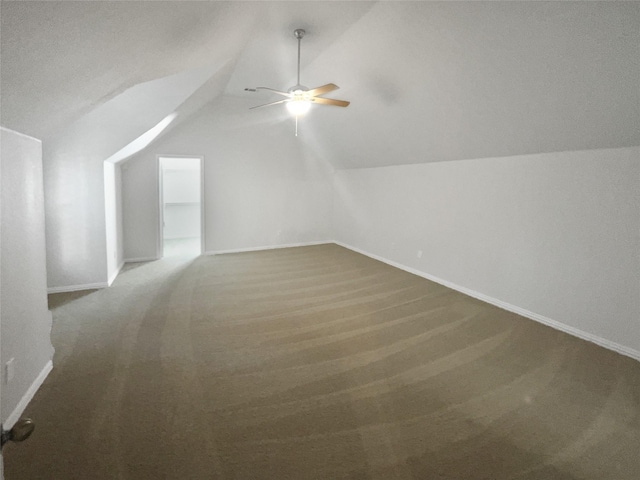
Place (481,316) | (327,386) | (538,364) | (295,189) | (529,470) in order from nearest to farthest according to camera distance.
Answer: (529,470) → (327,386) → (538,364) → (481,316) → (295,189)

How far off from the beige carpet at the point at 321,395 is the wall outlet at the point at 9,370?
11.5 inches

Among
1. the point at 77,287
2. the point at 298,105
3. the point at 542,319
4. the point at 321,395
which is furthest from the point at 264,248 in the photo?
the point at 542,319

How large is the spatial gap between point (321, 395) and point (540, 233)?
2.99 meters

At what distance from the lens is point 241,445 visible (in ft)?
6.15

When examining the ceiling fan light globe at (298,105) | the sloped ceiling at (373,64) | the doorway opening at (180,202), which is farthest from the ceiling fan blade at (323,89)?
the doorway opening at (180,202)

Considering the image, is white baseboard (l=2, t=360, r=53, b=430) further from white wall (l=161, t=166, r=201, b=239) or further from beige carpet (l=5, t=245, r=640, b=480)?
white wall (l=161, t=166, r=201, b=239)

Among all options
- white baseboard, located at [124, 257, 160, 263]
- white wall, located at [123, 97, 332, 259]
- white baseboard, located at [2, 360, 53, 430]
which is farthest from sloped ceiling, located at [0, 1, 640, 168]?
white baseboard, located at [124, 257, 160, 263]

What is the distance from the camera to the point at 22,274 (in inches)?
82.6

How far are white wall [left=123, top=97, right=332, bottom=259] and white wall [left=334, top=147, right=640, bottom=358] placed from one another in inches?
93.9

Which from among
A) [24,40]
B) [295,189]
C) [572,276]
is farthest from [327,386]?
[295,189]

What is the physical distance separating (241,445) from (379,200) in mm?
5067

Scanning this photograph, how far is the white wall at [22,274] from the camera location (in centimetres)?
189

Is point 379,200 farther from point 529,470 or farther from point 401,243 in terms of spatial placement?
point 529,470

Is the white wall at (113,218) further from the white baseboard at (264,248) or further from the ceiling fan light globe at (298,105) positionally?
the ceiling fan light globe at (298,105)
